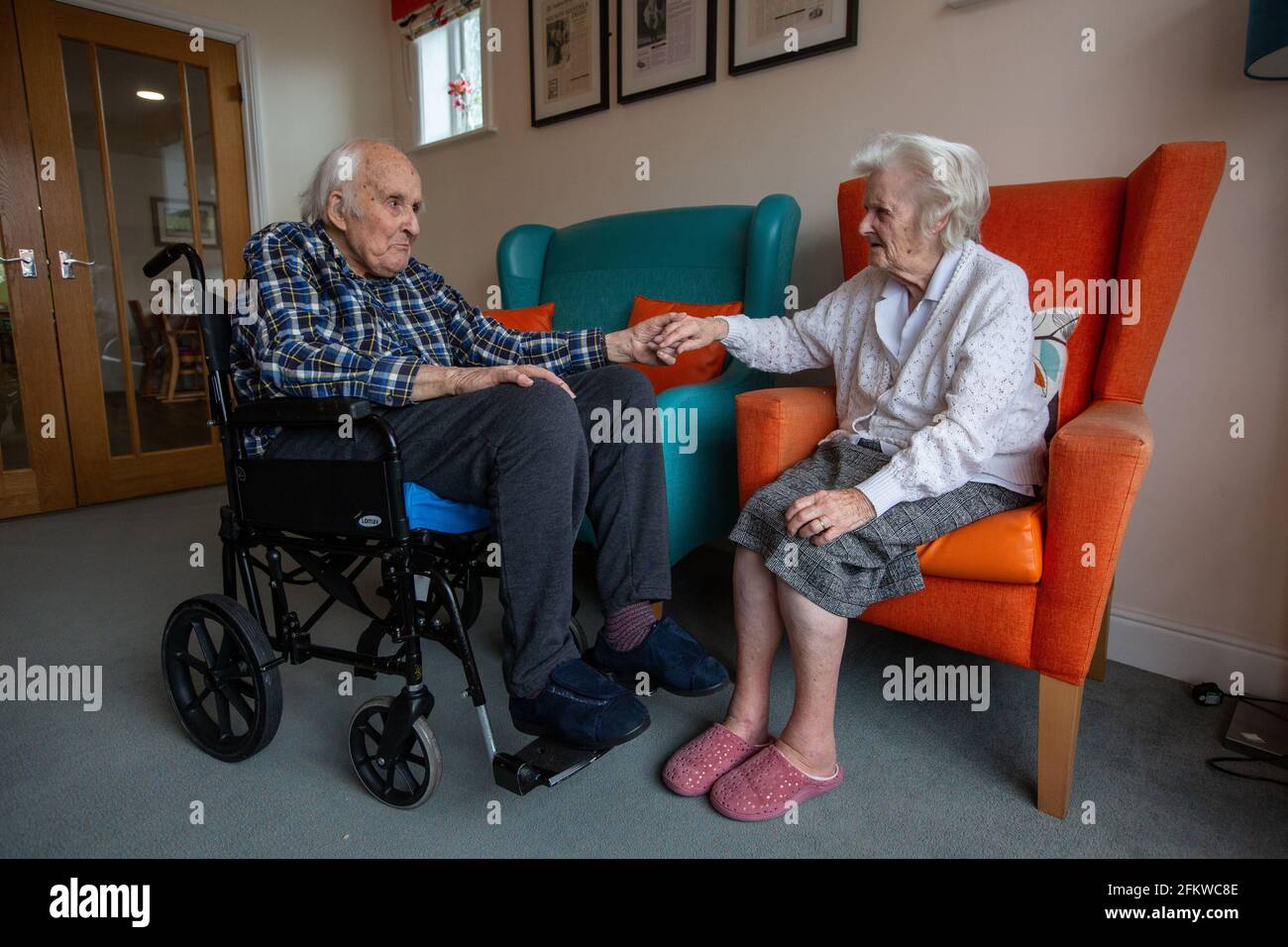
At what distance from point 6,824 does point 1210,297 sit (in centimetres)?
254

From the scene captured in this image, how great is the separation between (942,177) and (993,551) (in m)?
0.66

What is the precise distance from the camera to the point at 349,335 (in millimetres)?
1518

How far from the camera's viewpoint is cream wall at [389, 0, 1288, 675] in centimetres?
167

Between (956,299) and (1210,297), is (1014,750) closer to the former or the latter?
(956,299)

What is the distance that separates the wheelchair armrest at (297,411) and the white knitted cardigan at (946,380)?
2.74 feet

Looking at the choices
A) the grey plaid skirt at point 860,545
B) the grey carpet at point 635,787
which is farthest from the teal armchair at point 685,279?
the grey carpet at point 635,787

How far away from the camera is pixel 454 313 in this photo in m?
1.79

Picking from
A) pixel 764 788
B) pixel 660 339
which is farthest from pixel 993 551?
pixel 660 339

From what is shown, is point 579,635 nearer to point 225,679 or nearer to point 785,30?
point 225,679

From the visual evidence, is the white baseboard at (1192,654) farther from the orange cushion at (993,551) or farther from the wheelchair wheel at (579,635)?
the wheelchair wheel at (579,635)

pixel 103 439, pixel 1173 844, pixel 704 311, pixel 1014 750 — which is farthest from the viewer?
pixel 103 439

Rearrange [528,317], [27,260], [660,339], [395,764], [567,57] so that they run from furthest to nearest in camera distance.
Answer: [27,260] < [567,57] < [528,317] < [660,339] < [395,764]

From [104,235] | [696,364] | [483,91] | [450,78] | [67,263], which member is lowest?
[696,364]

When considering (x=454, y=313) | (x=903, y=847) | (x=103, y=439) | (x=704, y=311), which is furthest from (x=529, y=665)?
(x=103, y=439)
